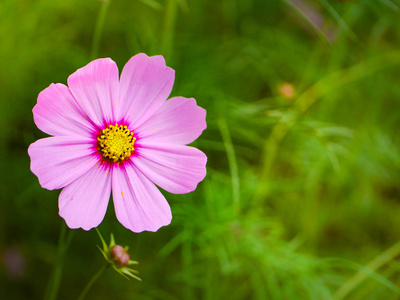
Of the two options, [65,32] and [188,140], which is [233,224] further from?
[65,32]

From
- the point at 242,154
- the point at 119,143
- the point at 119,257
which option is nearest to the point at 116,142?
the point at 119,143

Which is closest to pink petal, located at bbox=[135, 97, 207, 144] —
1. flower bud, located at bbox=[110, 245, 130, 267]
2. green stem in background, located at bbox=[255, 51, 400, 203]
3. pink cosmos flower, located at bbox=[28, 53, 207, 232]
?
pink cosmos flower, located at bbox=[28, 53, 207, 232]

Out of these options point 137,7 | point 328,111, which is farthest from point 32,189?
point 328,111

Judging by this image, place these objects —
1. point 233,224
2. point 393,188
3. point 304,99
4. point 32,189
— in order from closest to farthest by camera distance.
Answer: point 32,189 < point 233,224 < point 304,99 < point 393,188

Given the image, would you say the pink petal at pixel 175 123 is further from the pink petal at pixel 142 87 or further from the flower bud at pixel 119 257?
the flower bud at pixel 119 257

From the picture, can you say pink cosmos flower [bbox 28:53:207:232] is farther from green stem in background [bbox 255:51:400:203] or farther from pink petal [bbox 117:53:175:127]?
green stem in background [bbox 255:51:400:203]

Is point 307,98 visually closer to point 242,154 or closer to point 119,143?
point 242,154
